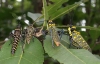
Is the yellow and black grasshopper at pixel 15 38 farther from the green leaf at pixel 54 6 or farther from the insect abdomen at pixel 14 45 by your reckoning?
the green leaf at pixel 54 6

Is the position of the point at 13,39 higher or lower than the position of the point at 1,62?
higher

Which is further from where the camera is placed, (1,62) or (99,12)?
(99,12)

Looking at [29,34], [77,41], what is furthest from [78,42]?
[29,34]

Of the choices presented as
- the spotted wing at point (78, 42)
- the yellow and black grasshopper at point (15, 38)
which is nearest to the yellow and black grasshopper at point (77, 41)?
the spotted wing at point (78, 42)

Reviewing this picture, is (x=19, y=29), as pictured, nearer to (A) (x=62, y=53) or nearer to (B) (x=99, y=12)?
(A) (x=62, y=53)

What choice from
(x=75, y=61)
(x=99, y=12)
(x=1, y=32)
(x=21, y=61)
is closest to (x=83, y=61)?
(x=75, y=61)

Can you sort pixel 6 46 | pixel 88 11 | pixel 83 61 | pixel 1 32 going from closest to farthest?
pixel 83 61, pixel 6 46, pixel 1 32, pixel 88 11

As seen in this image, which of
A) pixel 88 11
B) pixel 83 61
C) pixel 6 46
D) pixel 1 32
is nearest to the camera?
pixel 83 61
